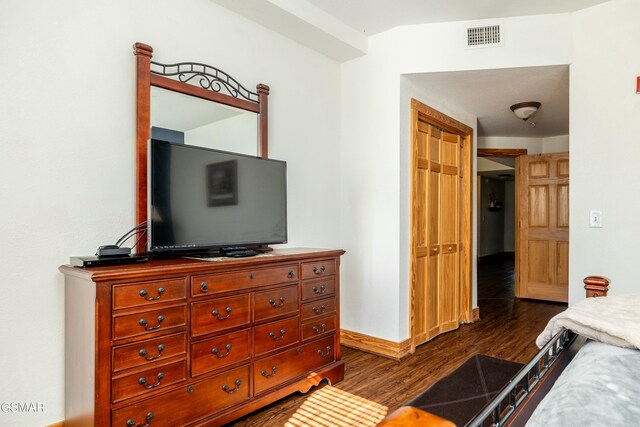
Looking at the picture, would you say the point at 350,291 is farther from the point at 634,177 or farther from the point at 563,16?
the point at 563,16

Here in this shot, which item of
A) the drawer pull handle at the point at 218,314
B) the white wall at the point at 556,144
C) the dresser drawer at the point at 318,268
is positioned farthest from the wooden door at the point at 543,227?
the drawer pull handle at the point at 218,314

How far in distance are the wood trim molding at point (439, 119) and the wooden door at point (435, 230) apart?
0.06 meters

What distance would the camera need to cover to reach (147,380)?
166 cm

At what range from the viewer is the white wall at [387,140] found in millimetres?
2971

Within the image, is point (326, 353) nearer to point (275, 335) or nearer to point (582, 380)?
point (275, 335)

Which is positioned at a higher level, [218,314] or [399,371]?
[218,314]

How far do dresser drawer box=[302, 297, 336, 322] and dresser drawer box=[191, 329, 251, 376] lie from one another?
452mm

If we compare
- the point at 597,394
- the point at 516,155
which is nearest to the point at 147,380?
the point at 597,394

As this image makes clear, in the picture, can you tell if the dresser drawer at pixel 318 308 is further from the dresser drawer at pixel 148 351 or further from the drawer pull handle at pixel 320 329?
the dresser drawer at pixel 148 351

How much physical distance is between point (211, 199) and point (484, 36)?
248 centimetres

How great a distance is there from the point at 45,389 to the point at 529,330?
13.2 feet

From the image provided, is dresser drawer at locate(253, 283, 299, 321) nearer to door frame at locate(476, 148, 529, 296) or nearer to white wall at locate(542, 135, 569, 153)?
door frame at locate(476, 148, 529, 296)

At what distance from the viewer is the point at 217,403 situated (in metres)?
1.92

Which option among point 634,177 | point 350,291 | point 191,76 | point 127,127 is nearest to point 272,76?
point 191,76
